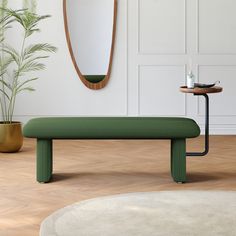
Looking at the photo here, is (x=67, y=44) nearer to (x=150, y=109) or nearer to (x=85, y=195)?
(x=150, y=109)

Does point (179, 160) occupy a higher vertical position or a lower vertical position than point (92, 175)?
higher

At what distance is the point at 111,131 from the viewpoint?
497 centimetres

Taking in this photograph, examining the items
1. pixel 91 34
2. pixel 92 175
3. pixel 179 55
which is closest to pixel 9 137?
pixel 92 175

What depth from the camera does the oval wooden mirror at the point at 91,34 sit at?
7.57 meters

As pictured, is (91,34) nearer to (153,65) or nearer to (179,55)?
(153,65)

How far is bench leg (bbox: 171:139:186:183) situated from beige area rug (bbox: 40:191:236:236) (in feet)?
1.53

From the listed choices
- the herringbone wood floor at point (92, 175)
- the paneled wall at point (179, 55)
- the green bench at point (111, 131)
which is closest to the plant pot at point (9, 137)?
the herringbone wood floor at point (92, 175)

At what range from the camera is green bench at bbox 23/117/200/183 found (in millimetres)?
4961

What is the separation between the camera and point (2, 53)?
24.9ft

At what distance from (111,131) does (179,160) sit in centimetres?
58

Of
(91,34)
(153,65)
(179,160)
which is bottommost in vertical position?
(179,160)

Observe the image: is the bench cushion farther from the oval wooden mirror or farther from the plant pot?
the oval wooden mirror

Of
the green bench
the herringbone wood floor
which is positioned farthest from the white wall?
the green bench

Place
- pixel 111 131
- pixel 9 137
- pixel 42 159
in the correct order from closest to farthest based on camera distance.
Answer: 1. pixel 111 131
2. pixel 42 159
3. pixel 9 137
